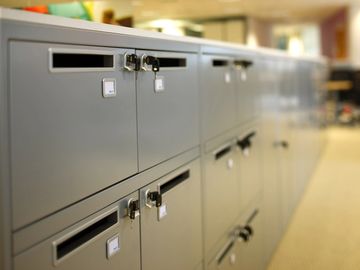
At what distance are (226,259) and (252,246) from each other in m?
0.45

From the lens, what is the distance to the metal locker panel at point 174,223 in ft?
4.17

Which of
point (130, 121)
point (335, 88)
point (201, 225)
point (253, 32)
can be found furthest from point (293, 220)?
point (253, 32)

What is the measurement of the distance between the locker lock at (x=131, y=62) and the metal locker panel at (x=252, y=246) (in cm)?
125

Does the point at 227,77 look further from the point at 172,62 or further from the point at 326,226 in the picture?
the point at 326,226

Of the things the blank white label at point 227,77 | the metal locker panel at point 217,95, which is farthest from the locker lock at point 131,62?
the blank white label at point 227,77

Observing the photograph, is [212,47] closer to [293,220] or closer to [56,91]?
[56,91]

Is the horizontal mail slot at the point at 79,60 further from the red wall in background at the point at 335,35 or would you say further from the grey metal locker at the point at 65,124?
the red wall in background at the point at 335,35

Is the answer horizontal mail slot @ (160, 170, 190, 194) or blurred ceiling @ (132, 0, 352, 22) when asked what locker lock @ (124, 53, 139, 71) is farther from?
blurred ceiling @ (132, 0, 352, 22)

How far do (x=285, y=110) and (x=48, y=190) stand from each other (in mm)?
2740

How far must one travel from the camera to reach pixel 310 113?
495 cm

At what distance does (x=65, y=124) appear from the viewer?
0.91 meters

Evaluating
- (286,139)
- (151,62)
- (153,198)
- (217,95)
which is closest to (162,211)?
(153,198)

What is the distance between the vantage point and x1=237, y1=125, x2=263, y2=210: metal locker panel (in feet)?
7.25

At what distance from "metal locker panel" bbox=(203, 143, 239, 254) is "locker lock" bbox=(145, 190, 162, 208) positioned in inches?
17.8
